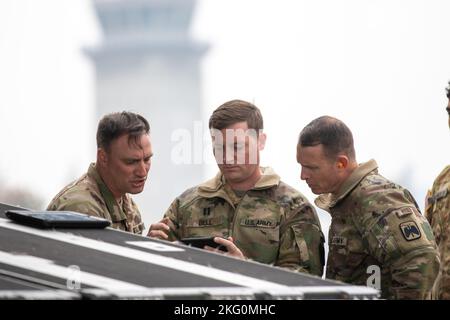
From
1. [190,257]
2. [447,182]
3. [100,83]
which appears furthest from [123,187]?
[100,83]

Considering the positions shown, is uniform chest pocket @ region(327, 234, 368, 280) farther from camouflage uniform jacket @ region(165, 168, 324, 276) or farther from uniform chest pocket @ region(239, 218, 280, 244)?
uniform chest pocket @ region(239, 218, 280, 244)

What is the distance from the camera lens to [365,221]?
668cm

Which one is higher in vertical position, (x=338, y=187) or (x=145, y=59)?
(x=145, y=59)

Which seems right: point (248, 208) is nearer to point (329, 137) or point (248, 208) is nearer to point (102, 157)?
point (329, 137)

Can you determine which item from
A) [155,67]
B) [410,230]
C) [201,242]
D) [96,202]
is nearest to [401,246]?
[410,230]

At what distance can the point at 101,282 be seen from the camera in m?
4.07

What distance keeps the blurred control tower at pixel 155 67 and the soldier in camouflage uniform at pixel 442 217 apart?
11377 centimetres

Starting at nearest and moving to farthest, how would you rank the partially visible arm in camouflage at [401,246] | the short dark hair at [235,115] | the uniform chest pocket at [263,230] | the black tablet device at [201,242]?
the black tablet device at [201,242] → the partially visible arm in camouflage at [401,246] → the uniform chest pocket at [263,230] → the short dark hair at [235,115]

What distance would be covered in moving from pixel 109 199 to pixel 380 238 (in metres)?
1.49

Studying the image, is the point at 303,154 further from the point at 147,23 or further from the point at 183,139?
the point at 147,23

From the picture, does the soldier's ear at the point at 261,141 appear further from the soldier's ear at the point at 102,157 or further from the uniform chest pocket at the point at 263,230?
the soldier's ear at the point at 102,157

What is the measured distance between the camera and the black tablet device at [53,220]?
5.07 m

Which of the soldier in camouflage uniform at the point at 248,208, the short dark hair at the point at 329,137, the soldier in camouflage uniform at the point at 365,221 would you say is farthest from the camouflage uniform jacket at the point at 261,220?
the short dark hair at the point at 329,137

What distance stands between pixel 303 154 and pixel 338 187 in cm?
25
